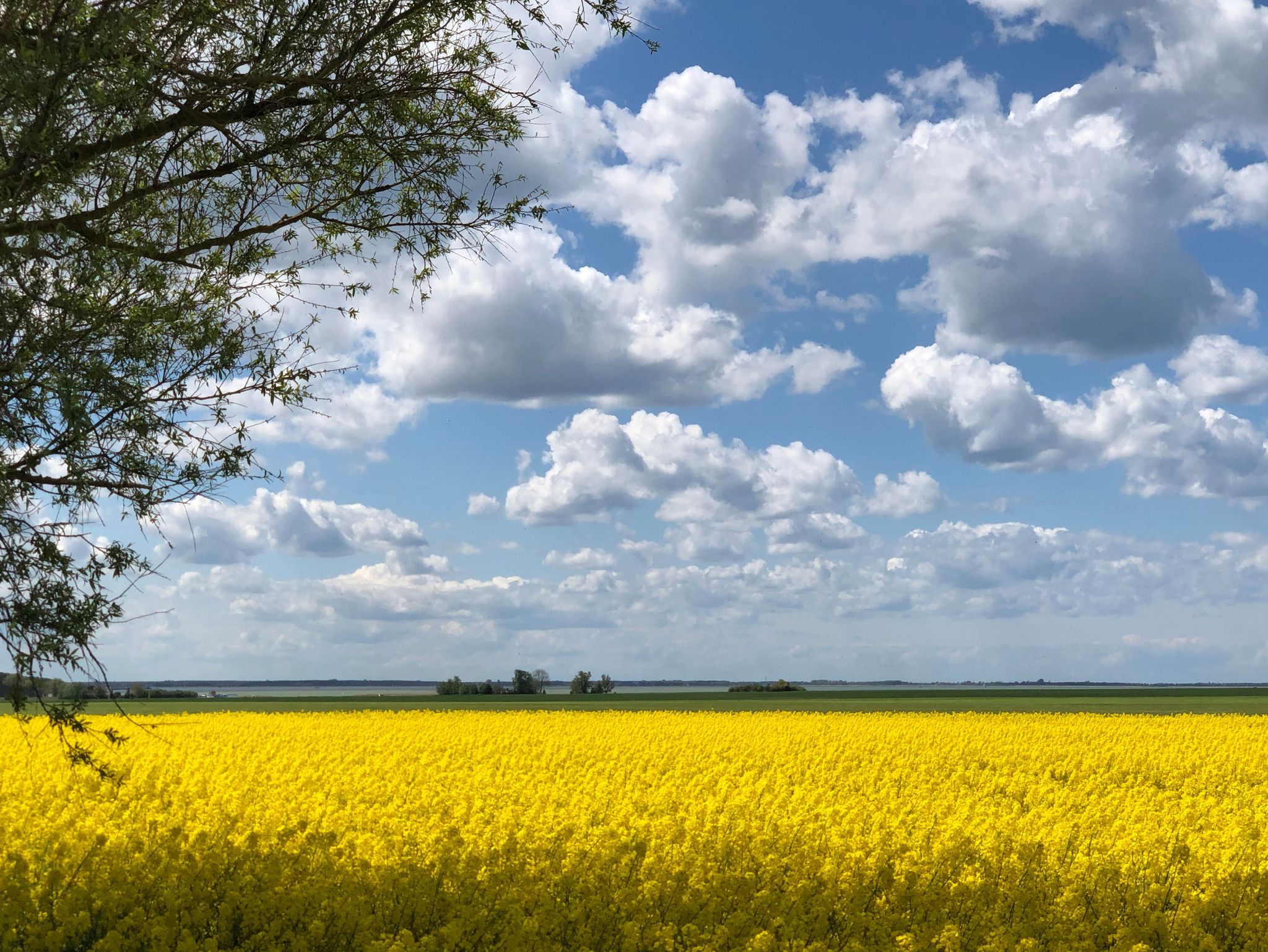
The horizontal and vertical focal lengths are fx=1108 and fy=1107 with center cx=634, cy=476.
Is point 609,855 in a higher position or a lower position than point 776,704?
higher

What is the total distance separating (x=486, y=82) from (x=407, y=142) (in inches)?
40.1

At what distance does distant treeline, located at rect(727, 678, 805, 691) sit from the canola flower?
6829 cm

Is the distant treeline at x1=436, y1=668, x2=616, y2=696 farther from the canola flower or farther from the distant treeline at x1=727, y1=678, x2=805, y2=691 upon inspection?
the canola flower

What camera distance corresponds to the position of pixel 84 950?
9.00m

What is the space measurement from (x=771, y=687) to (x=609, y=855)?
270 ft

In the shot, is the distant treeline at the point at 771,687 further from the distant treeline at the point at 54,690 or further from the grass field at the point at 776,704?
the distant treeline at the point at 54,690

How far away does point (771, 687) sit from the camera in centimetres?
9150

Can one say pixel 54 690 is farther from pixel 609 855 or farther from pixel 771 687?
pixel 771 687

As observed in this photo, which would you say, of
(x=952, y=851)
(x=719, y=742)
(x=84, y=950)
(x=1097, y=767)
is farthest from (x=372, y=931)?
(x=1097, y=767)

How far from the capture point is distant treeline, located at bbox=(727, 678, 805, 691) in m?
89.9

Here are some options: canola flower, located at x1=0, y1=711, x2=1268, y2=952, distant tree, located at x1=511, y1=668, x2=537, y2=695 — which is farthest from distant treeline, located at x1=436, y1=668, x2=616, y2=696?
canola flower, located at x1=0, y1=711, x2=1268, y2=952

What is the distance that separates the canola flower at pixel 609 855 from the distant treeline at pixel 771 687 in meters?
68.3

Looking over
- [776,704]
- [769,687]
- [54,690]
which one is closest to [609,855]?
[54,690]

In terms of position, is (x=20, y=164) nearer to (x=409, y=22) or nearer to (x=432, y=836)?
(x=409, y=22)
